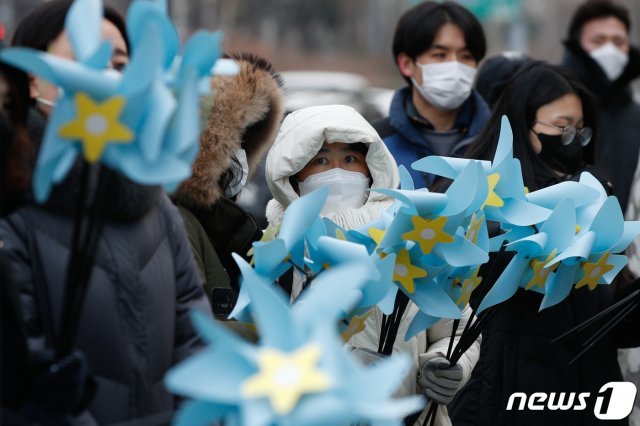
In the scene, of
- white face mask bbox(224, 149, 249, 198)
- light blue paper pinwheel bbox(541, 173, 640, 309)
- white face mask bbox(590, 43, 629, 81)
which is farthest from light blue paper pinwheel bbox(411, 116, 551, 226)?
white face mask bbox(590, 43, 629, 81)

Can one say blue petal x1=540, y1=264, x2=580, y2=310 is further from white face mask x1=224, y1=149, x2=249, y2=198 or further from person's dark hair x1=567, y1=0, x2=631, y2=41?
person's dark hair x1=567, y1=0, x2=631, y2=41

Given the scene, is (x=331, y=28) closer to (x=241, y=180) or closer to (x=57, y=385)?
(x=241, y=180)

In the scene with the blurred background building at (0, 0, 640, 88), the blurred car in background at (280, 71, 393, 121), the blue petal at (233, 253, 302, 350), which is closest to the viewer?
the blue petal at (233, 253, 302, 350)

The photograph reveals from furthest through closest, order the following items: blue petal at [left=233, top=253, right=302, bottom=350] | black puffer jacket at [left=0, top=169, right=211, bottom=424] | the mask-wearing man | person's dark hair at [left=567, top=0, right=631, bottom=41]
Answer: person's dark hair at [left=567, top=0, right=631, bottom=41]
the mask-wearing man
black puffer jacket at [left=0, top=169, right=211, bottom=424]
blue petal at [left=233, top=253, right=302, bottom=350]

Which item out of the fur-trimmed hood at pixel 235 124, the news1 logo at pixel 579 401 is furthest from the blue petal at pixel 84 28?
the news1 logo at pixel 579 401

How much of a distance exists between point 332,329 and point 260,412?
21cm

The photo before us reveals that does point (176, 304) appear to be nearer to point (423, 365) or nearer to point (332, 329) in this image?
point (332, 329)

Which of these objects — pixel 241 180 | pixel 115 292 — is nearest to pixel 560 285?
pixel 241 180

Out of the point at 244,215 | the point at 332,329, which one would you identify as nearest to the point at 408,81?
the point at 244,215

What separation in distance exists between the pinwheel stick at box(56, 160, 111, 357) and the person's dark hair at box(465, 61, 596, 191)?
222 cm

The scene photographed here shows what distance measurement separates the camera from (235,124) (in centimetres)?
429

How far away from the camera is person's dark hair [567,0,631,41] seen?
7172 millimetres

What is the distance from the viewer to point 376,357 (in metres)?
3.63

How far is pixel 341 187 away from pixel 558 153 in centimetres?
100
